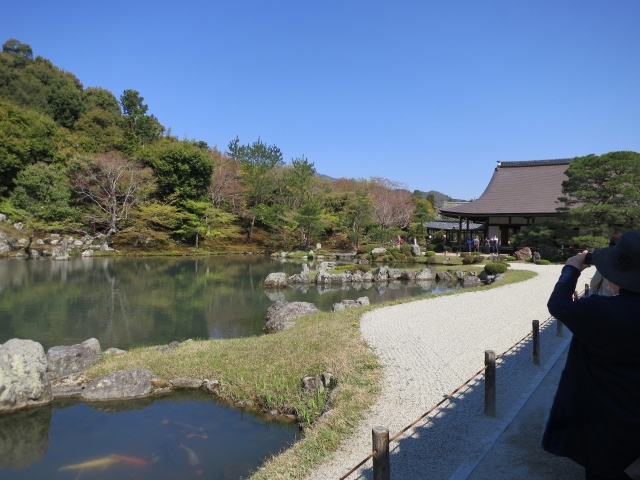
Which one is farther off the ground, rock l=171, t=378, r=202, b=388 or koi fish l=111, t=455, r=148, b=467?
rock l=171, t=378, r=202, b=388

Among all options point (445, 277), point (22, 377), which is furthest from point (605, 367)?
point (445, 277)

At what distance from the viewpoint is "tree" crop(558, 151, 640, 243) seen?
17.9 meters

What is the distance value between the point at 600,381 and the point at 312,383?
4.22m

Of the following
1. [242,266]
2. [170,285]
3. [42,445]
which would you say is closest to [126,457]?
[42,445]

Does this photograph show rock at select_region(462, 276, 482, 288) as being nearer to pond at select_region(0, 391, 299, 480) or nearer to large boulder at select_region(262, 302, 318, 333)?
large boulder at select_region(262, 302, 318, 333)

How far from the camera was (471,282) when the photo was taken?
1648cm

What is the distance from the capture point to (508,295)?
11039 millimetres

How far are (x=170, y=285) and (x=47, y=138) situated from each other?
63.8 ft

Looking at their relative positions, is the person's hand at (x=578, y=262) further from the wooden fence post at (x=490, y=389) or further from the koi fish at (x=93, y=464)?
the koi fish at (x=93, y=464)

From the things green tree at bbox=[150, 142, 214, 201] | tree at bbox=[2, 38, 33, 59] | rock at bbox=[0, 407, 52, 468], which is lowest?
rock at bbox=[0, 407, 52, 468]

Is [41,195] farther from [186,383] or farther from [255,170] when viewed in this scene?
[186,383]

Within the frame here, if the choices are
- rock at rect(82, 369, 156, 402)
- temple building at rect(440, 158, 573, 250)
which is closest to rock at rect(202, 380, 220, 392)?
rock at rect(82, 369, 156, 402)

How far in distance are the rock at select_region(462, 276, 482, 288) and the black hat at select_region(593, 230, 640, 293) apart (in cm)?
1527

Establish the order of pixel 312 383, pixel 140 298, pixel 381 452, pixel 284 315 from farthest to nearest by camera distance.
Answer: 1. pixel 140 298
2. pixel 284 315
3. pixel 312 383
4. pixel 381 452
